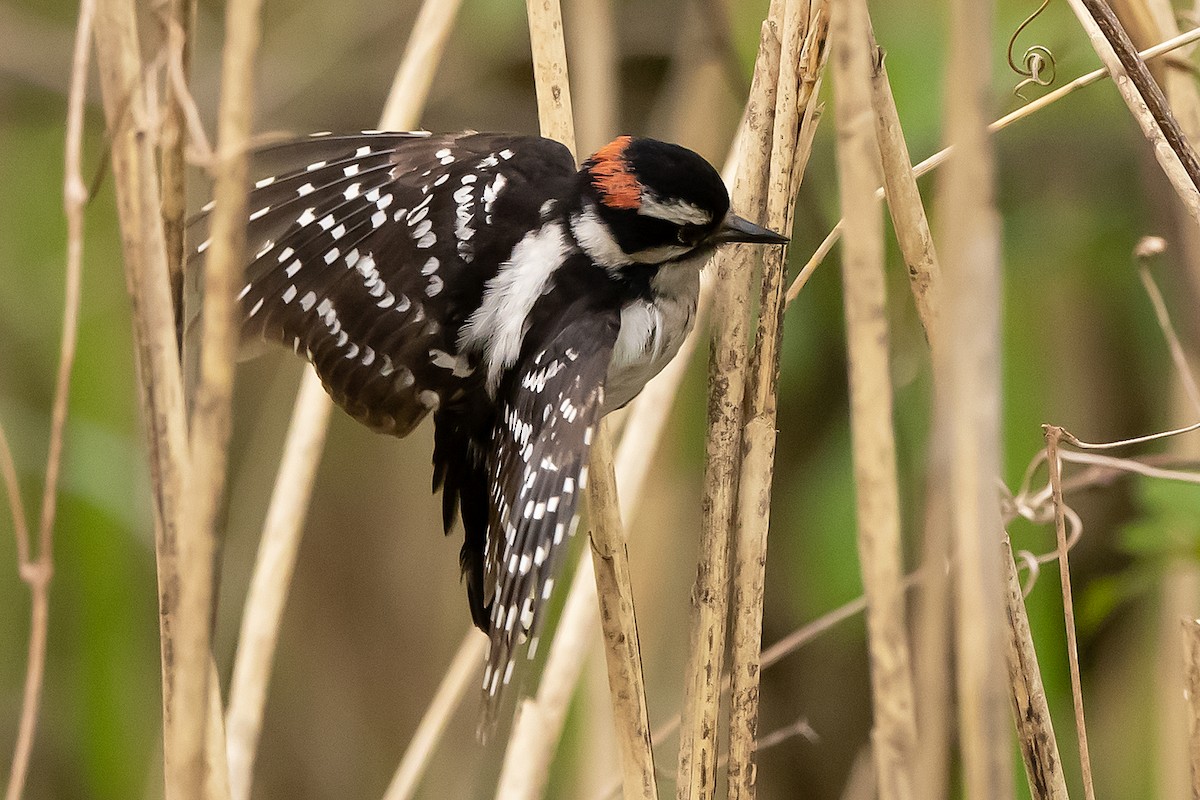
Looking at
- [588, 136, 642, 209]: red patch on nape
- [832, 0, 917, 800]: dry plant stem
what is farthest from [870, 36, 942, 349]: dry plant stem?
[588, 136, 642, 209]: red patch on nape

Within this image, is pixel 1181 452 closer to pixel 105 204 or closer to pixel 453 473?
pixel 453 473

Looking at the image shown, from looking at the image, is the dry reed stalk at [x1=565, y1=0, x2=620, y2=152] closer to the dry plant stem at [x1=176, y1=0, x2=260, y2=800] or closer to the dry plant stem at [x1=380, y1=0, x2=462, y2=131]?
the dry plant stem at [x1=380, y1=0, x2=462, y2=131]

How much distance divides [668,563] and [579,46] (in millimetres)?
874

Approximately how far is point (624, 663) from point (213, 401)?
1.69 ft

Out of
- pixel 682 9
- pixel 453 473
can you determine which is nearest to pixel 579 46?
pixel 682 9

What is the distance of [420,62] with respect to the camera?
150cm

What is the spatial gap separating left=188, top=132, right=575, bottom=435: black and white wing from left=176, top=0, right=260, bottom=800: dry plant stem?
682mm

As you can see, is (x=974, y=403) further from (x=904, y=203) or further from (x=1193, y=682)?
(x=1193, y=682)

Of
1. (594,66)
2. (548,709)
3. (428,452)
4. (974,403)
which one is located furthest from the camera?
(428,452)

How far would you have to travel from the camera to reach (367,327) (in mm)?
1513

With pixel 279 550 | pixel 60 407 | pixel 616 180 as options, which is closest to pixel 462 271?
pixel 616 180

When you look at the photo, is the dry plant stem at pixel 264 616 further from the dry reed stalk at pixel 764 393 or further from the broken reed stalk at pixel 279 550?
the dry reed stalk at pixel 764 393

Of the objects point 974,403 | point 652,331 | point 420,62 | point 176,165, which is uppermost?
point 420,62

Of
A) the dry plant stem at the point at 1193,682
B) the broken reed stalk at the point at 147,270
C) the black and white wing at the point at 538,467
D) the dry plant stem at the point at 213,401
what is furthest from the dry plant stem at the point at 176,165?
the dry plant stem at the point at 1193,682
